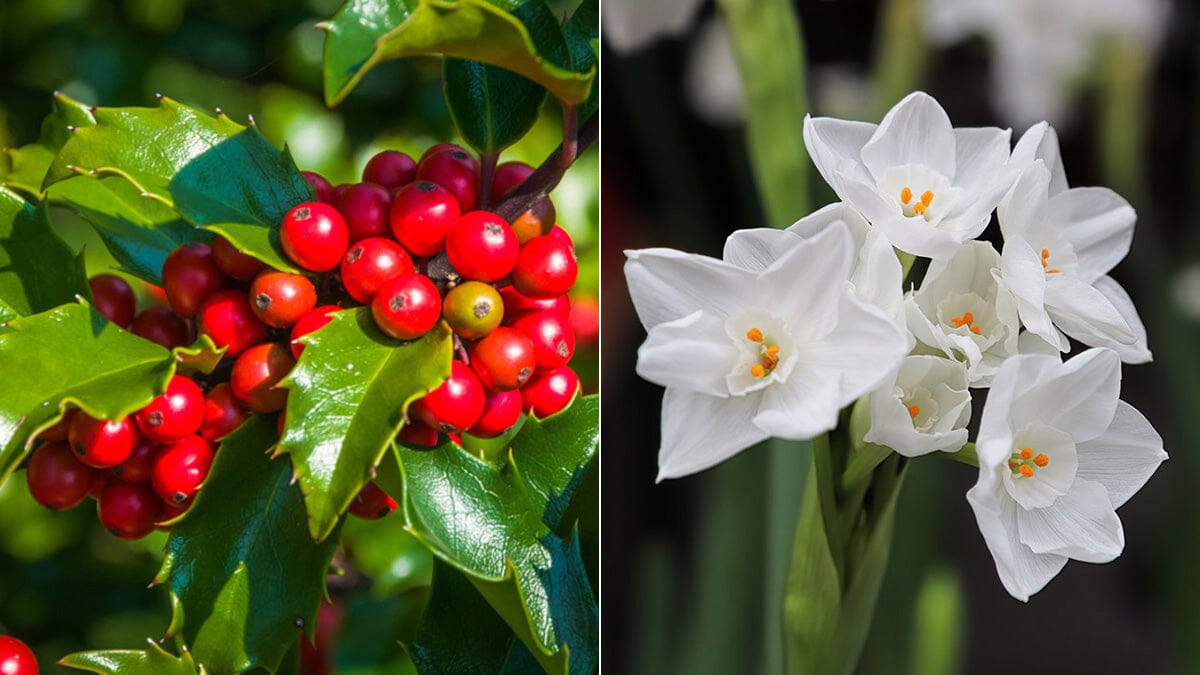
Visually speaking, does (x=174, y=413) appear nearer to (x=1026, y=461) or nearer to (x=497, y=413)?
(x=497, y=413)

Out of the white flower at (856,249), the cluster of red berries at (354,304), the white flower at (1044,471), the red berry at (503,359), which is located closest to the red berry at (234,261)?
the cluster of red berries at (354,304)

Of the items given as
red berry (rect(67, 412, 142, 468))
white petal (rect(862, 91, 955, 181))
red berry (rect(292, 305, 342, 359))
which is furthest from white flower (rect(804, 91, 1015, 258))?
red berry (rect(67, 412, 142, 468))

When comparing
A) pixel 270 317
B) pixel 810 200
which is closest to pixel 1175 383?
pixel 810 200

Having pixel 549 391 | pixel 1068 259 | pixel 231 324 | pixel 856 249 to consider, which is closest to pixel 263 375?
pixel 231 324

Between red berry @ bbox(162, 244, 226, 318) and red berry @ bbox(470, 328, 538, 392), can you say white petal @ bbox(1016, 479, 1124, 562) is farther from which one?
red berry @ bbox(162, 244, 226, 318)

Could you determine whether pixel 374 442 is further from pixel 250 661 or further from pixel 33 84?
pixel 33 84

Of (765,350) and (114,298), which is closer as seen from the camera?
(765,350)
